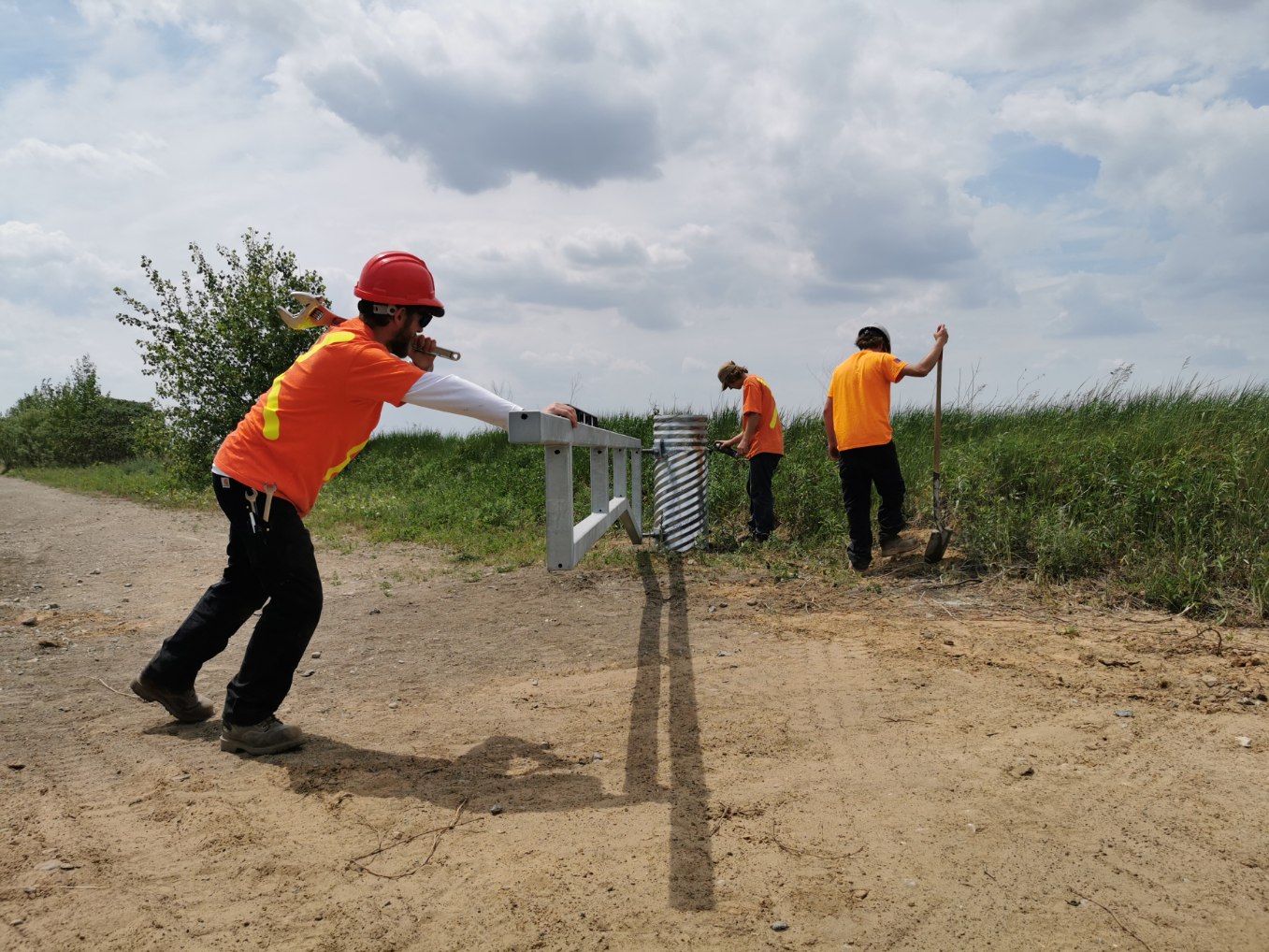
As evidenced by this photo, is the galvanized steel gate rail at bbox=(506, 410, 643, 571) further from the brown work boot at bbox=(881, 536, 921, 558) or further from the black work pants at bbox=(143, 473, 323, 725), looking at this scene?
the brown work boot at bbox=(881, 536, 921, 558)

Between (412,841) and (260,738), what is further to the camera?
(260,738)

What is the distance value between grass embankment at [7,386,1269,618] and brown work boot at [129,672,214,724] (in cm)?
430

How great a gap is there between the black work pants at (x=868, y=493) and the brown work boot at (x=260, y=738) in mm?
5073

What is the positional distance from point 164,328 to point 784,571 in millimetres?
16055

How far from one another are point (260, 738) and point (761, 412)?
20.0 ft

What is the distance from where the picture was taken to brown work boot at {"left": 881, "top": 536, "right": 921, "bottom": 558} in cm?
757

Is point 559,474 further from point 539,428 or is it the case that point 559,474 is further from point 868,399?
point 868,399

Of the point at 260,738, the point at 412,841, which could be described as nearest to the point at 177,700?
the point at 260,738

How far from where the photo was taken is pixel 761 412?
890 cm

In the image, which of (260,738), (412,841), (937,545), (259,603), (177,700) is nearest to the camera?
(412,841)

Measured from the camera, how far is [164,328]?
61.8 ft

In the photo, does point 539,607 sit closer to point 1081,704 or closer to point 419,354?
point 419,354

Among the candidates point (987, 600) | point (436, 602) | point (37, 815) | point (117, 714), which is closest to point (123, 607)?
point (436, 602)

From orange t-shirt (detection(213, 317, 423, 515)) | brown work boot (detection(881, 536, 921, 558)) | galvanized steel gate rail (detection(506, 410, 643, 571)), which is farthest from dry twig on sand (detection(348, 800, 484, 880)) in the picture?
brown work boot (detection(881, 536, 921, 558))
